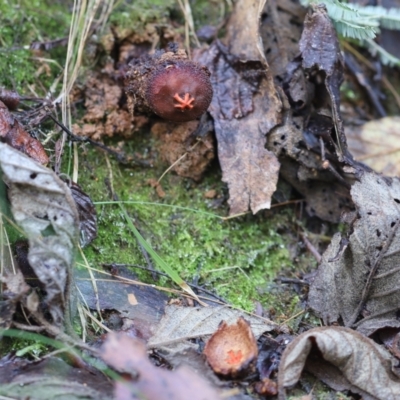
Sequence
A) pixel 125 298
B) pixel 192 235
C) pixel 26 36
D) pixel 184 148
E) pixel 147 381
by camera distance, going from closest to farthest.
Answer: pixel 147 381 < pixel 125 298 < pixel 192 235 < pixel 184 148 < pixel 26 36

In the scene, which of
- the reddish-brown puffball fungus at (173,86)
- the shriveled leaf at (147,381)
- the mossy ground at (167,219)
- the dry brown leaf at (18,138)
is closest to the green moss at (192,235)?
the mossy ground at (167,219)

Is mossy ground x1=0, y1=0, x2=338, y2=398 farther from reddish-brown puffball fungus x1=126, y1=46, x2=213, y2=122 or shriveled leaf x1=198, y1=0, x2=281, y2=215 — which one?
reddish-brown puffball fungus x1=126, y1=46, x2=213, y2=122

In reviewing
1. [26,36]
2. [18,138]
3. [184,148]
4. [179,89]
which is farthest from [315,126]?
[26,36]

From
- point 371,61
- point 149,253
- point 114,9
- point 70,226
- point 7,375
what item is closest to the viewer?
point 7,375

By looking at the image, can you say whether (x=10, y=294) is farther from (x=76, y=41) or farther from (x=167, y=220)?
(x=76, y=41)

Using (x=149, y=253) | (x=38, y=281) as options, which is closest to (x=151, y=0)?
(x=149, y=253)

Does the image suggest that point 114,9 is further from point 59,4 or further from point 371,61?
point 371,61

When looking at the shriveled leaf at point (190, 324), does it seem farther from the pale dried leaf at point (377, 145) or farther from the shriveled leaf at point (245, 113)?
the pale dried leaf at point (377, 145)
